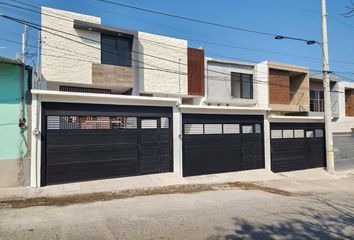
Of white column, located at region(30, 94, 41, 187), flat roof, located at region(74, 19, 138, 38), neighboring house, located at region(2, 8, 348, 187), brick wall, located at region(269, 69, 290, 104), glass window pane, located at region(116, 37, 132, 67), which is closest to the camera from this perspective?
white column, located at region(30, 94, 41, 187)

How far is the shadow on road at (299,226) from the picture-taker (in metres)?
6.13

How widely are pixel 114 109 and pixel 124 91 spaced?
8.18 meters

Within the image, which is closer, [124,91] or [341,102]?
[124,91]

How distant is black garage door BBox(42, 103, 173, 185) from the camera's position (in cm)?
1132

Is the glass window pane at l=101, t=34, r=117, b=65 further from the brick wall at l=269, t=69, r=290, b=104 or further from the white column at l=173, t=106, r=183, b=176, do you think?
the brick wall at l=269, t=69, r=290, b=104

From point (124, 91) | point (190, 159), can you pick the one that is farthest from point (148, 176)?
point (124, 91)

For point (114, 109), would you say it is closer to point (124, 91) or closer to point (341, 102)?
point (124, 91)

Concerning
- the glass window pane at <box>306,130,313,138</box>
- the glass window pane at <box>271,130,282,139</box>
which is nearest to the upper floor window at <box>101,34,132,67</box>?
the glass window pane at <box>271,130,282,139</box>

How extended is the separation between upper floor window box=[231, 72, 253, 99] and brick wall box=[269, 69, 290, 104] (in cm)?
174

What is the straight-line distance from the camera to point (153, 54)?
20.1 metres

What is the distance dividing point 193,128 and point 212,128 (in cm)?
118

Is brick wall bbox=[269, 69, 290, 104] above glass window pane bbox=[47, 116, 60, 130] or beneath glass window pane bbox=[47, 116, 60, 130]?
above

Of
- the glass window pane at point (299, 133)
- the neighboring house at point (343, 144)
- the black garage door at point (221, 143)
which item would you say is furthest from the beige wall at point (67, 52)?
the neighboring house at point (343, 144)

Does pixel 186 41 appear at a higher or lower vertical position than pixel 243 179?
higher
